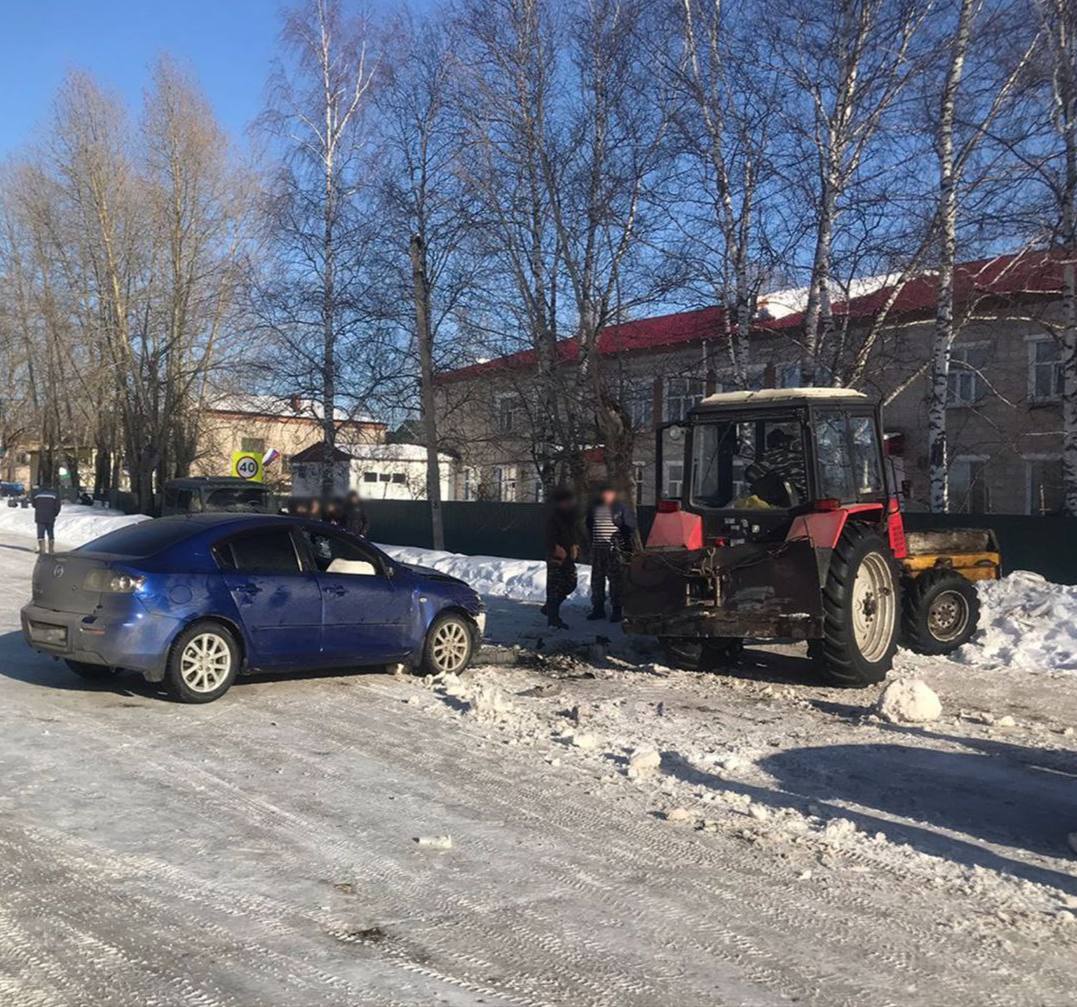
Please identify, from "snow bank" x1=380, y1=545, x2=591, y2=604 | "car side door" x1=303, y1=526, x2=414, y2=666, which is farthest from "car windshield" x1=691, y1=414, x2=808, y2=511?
"snow bank" x1=380, y1=545, x2=591, y2=604

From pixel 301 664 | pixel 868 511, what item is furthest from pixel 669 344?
pixel 301 664

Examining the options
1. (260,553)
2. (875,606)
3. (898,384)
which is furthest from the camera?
(898,384)

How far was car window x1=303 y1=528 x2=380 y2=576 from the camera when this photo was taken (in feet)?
30.4

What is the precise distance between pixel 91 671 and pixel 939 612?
8.39 metres

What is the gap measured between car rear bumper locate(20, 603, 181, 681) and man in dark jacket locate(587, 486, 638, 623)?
262 inches

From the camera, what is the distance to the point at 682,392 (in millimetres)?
19438

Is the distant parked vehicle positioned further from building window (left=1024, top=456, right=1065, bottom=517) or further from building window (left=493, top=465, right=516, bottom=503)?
building window (left=1024, top=456, right=1065, bottom=517)

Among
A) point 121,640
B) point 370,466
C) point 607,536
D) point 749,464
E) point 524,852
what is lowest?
point 524,852

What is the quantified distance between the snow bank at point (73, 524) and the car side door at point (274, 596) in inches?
946

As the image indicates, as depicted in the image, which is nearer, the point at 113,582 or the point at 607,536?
the point at 113,582

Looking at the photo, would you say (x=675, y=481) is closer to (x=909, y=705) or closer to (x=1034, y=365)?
(x=909, y=705)

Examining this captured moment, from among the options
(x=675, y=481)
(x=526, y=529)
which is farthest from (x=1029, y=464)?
(x=675, y=481)

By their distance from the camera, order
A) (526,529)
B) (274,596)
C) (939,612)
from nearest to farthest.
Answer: (274,596), (939,612), (526,529)

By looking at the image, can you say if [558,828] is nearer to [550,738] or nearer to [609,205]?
[550,738]
